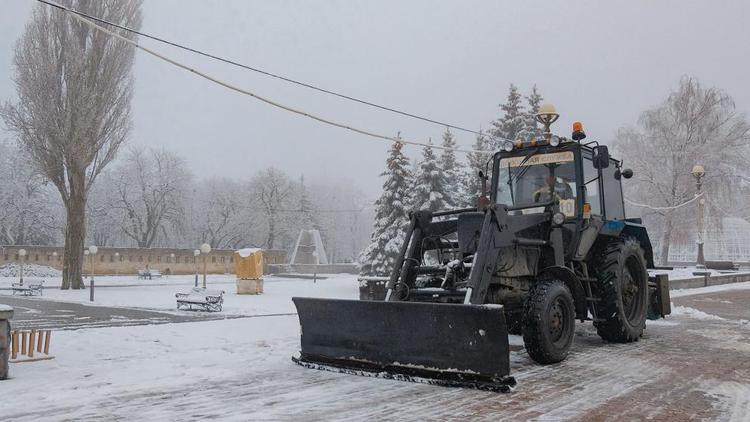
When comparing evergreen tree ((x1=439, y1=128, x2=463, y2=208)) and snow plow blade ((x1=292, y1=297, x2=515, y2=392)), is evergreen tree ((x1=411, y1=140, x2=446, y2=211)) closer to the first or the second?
evergreen tree ((x1=439, y1=128, x2=463, y2=208))

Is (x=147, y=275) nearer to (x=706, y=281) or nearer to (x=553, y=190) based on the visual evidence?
(x=706, y=281)

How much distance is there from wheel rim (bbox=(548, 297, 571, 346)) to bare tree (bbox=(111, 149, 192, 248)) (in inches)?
2310

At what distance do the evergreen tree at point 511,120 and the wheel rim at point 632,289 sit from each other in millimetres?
22780

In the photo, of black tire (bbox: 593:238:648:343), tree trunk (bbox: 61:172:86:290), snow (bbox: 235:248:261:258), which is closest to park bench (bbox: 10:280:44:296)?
tree trunk (bbox: 61:172:86:290)

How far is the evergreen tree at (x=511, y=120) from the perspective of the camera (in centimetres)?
3259

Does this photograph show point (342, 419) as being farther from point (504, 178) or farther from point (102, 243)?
point (102, 243)

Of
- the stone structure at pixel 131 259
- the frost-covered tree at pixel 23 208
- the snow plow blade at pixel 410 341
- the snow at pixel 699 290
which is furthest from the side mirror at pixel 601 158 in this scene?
the frost-covered tree at pixel 23 208

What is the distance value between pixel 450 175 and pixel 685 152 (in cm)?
1689

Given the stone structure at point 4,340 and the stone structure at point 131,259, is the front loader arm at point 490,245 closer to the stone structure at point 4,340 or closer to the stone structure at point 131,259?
the stone structure at point 4,340

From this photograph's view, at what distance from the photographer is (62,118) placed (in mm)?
24453

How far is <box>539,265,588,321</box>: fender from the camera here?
7.88 meters

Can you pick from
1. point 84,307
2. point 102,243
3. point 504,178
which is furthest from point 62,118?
point 102,243

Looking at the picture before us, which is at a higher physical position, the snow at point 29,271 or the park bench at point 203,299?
the snow at point 29,271

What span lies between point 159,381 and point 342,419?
2602 mm
